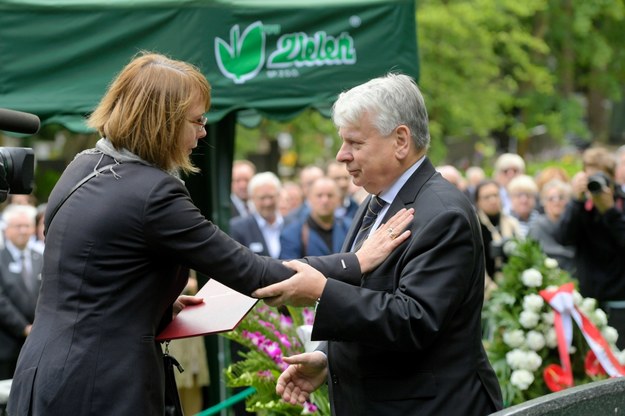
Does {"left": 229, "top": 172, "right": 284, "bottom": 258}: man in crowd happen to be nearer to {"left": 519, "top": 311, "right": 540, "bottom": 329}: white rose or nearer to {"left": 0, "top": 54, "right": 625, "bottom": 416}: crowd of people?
{"left": 519, "top": 311, "right": 540, "bottom": 329}: white rose

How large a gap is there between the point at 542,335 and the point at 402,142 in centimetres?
331

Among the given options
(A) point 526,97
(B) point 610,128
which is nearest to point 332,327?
(A) point 526,97

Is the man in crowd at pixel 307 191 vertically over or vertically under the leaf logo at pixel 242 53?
under

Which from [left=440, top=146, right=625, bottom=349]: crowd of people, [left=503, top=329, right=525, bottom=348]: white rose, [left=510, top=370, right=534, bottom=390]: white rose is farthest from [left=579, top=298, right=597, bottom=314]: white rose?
[left=440, top=146, right=625, bottom=349]: crowd of people

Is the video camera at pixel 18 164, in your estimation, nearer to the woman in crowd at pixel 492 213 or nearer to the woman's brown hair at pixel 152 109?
the woman's brown hair at pixel 152 109

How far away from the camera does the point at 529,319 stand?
6711mm

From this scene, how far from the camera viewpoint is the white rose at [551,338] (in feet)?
22.1

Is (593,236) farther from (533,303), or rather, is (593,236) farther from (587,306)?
(533,303)

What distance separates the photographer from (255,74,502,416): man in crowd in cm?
355

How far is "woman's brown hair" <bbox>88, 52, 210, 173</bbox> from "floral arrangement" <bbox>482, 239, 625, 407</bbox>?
3.57 m

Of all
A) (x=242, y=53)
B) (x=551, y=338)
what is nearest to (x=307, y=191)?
(x=242, y=53)

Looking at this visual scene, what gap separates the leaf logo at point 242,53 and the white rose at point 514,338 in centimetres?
236

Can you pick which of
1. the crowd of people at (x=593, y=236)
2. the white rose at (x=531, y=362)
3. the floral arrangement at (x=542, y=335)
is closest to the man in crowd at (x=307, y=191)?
the crowd of people at (x=593, y=236)

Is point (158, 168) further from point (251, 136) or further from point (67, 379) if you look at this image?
point (251, 136)
